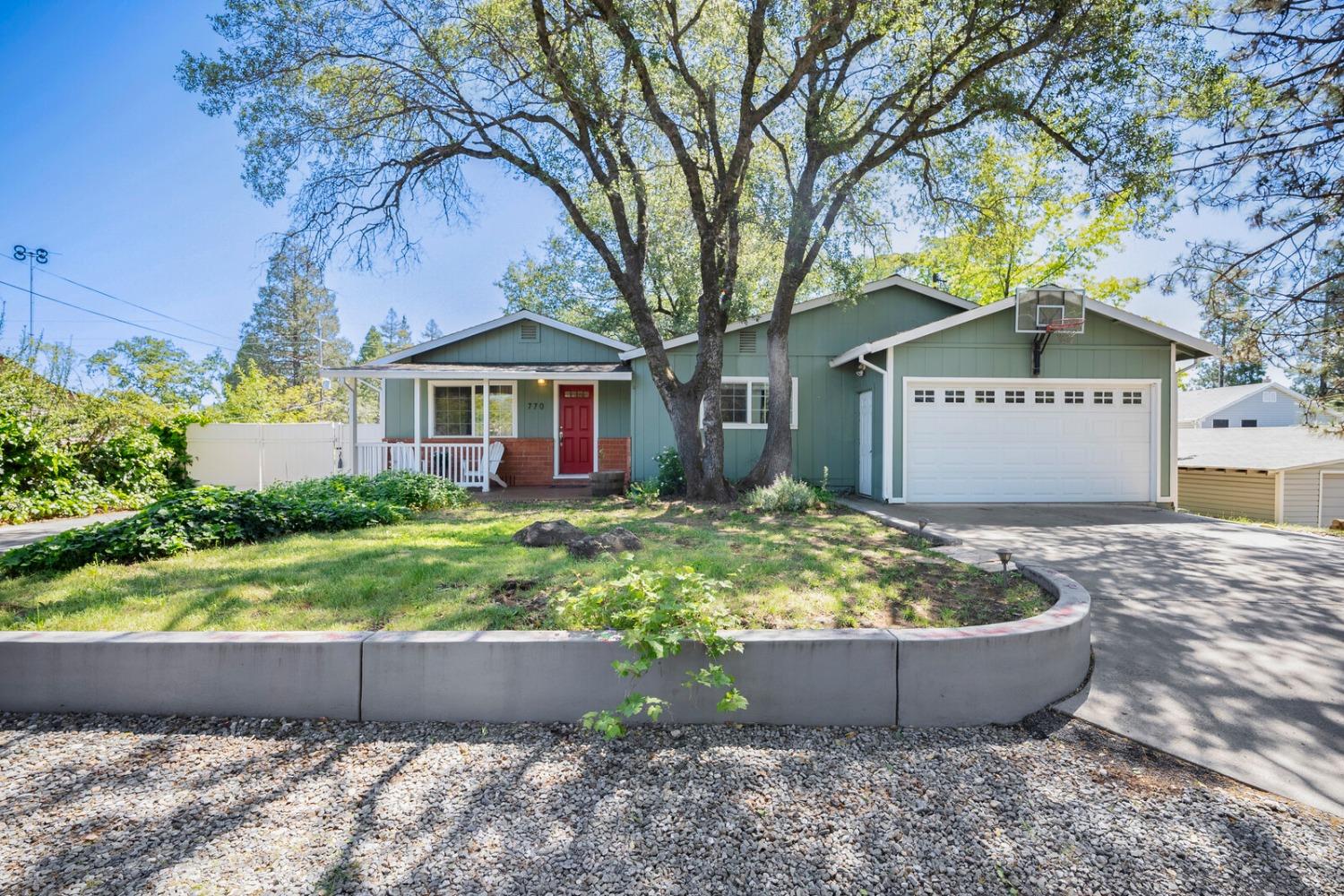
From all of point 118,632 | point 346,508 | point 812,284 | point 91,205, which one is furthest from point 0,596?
point 91,205

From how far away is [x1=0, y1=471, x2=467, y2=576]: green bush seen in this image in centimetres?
480

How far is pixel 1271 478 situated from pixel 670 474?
54.6 ft

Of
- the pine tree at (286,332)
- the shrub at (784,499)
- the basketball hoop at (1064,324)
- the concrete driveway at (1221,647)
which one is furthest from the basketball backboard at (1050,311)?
the pine tree at (286,332)

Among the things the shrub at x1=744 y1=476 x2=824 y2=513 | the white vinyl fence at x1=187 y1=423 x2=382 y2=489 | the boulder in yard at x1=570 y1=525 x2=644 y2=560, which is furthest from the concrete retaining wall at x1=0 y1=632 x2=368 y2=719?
the white vinyl fence at x1=187 y1=423 x2=382 y2=489

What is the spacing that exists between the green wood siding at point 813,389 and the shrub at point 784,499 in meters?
2.58

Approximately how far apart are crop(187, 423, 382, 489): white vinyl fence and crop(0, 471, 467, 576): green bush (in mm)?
5739

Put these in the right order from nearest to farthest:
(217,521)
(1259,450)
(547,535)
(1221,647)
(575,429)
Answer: (1221,647) → (547,535) → (217,521) → (575,429) → (1259,450)

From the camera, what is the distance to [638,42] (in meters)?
7.95

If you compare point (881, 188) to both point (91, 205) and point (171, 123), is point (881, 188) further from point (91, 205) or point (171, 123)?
point (91, 205)

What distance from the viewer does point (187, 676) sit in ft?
9.29

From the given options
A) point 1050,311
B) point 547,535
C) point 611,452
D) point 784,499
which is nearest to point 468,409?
point 611,452

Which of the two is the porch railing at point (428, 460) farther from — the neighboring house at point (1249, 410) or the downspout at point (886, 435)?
the neighboring house at point (1249, 410)

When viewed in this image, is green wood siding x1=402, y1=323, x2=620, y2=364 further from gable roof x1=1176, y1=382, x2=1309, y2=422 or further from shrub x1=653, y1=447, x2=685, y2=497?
gable roof x1=1176, y1=382, x2=1309, y2=422

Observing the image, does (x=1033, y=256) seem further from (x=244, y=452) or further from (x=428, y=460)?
(x=244, y=452)
